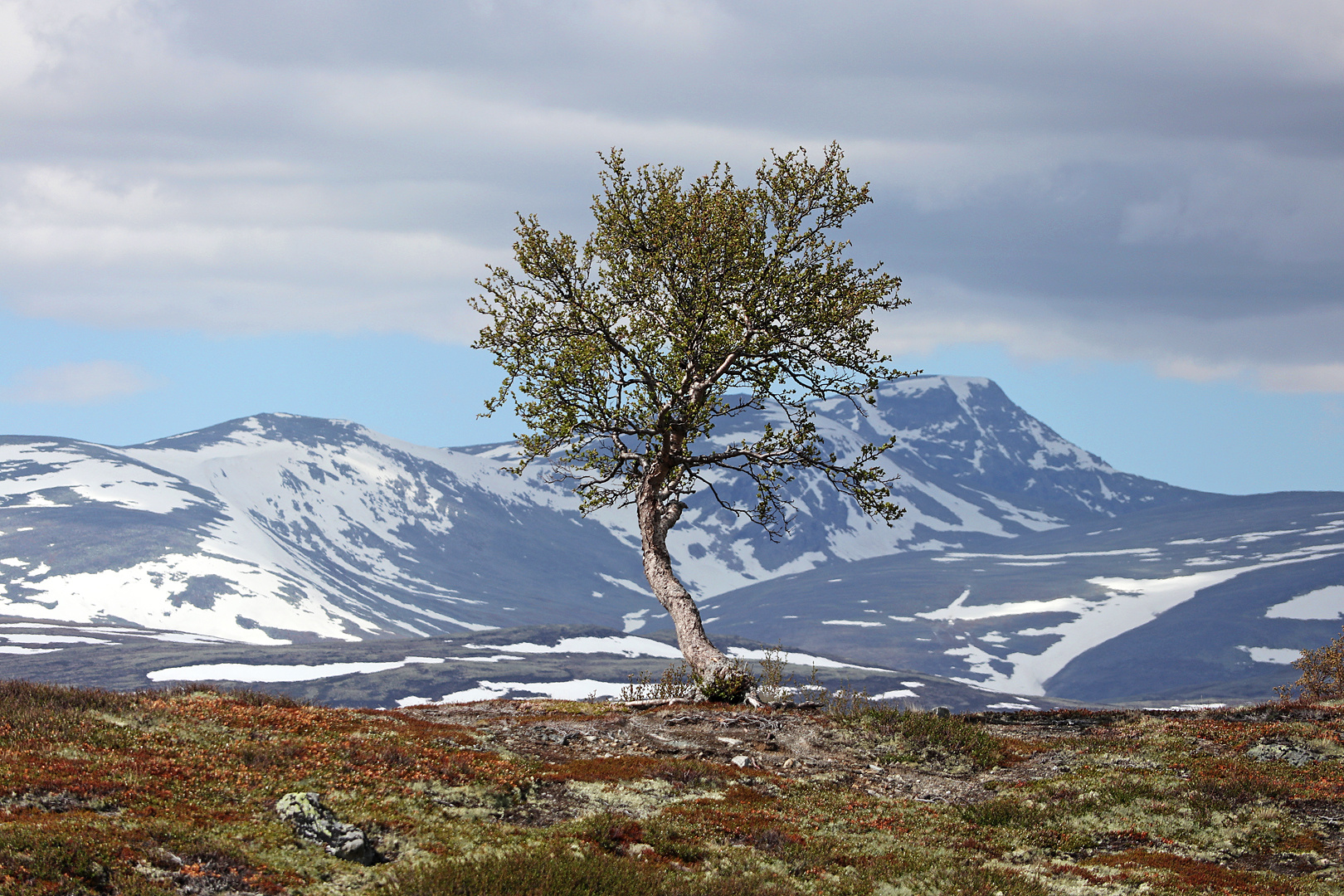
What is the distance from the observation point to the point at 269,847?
17.2m

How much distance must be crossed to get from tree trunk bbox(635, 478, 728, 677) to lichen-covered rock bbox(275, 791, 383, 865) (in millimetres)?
21335

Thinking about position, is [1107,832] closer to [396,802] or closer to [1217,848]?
[1217,848]

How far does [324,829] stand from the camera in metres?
17.8

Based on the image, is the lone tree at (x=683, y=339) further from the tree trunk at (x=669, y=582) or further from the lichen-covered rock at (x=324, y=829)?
the lichen-covered rock at (x=324, y=829)

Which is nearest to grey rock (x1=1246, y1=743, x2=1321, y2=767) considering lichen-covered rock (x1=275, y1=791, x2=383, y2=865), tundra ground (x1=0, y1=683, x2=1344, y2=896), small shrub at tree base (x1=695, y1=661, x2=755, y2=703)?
tundra ground (x1=0, y1=683, x2=1344, y2=896)

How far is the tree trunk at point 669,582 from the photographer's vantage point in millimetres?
39750

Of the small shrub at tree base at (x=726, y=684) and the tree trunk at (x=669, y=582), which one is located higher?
the tree trunk at (x=669, y=582)

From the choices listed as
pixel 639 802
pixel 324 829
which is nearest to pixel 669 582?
pixel 639 802

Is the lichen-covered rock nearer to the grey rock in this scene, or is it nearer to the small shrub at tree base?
the small shrub at tree base

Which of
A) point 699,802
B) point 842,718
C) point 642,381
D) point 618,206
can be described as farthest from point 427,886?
point 618,206

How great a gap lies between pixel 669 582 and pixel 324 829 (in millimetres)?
23972

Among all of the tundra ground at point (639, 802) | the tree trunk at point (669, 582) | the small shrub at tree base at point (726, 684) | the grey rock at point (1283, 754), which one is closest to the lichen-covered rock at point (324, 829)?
the tundra ground at point (639, 802)

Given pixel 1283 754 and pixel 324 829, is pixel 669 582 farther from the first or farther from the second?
pixel 324 829

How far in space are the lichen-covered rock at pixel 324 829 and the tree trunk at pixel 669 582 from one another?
21.3 metres
